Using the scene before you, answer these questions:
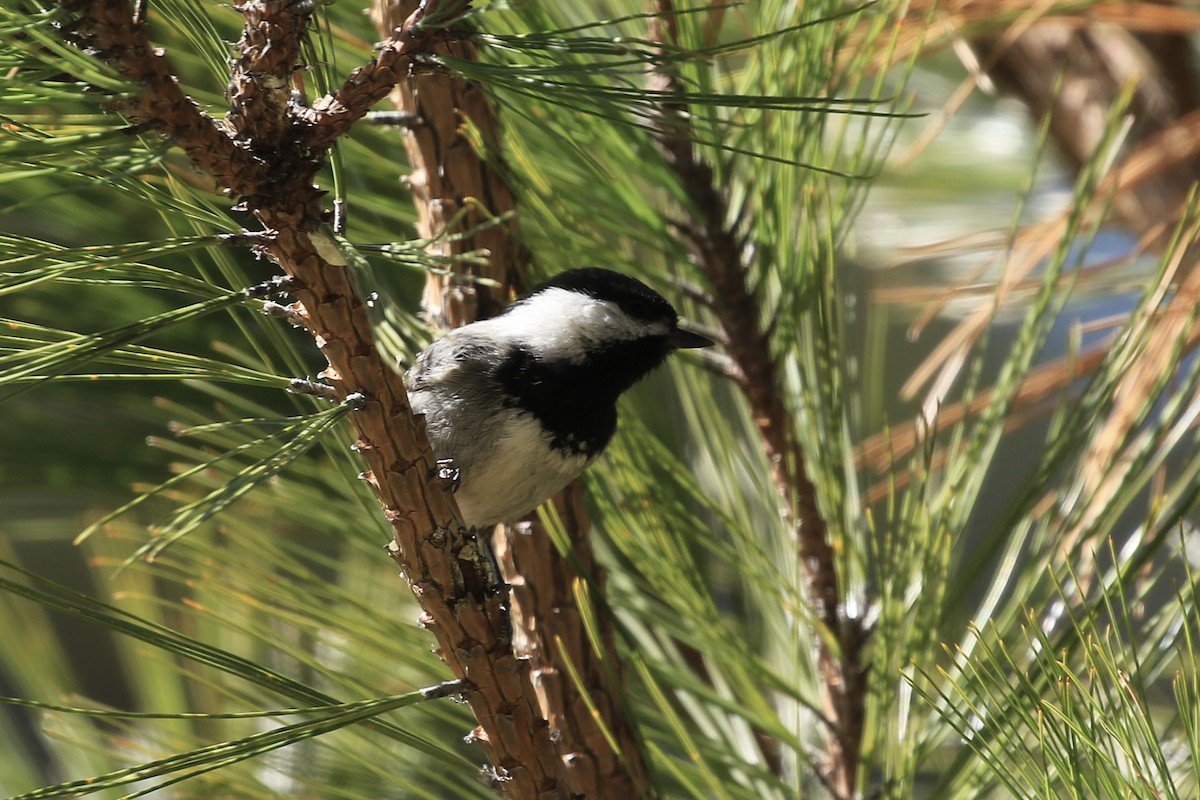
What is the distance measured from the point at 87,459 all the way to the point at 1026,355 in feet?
3.30

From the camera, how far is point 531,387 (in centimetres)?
115

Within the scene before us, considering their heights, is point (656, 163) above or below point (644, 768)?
above

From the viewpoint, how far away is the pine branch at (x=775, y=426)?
3.18ft

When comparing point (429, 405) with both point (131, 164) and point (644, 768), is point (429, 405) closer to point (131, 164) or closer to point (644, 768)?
point (644, 768)

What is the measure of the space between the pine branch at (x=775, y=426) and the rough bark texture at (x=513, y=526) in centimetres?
16

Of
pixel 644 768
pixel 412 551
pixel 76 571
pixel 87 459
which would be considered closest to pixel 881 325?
pixel 644 768

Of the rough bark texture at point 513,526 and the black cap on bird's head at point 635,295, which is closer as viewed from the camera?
the rough bark texture at point 513,526

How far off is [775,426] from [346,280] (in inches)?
18.0

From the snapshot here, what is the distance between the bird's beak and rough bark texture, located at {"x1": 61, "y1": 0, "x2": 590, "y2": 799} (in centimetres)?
43

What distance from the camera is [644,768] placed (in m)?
0.94

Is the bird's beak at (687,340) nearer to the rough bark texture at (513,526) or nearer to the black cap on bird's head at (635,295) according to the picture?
the black cap on bird's head at (635,295)

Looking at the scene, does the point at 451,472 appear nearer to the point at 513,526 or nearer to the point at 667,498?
the point at 513,526

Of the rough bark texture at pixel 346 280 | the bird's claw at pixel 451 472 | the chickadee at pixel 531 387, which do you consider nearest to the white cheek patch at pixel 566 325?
the chickadee at pixel 531 387

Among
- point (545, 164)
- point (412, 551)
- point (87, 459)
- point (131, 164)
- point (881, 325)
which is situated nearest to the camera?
point (131, 164)
